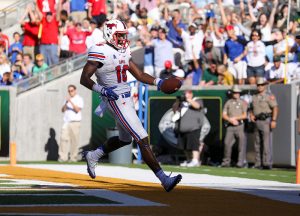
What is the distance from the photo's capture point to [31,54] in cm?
2814

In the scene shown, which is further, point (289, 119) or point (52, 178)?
point (289, 119)

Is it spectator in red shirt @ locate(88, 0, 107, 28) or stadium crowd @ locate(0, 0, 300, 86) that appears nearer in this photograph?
stadium crowd @ locate(0, 0, 300, 86)

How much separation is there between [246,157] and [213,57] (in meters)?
3.15

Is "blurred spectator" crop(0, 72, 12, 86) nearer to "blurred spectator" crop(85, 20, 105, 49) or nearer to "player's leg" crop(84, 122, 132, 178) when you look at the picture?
"blurred spectator" crop(85, 20, 105, 49)

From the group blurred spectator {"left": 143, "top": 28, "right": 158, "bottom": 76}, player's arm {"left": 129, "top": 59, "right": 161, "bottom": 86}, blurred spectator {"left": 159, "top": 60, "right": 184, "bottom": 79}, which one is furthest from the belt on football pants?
blurred spectator {"left": 143, "top": 28, "right": 158, "bottom": 76}

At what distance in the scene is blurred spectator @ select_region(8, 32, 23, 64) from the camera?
27.7 m

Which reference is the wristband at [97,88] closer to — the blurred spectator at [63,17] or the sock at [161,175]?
the sock at [161,175]

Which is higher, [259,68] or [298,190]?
[259,68]

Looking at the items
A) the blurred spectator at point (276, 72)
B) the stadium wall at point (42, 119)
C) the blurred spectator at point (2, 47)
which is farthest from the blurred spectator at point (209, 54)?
the blurred spectator at point (2, 47)

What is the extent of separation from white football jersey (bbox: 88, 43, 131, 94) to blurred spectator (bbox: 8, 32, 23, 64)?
13780 millimetres

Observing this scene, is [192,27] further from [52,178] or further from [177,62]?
[52,178]

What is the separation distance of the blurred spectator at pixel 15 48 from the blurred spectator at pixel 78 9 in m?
2.01

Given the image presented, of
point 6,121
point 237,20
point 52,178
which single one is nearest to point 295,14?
point 237,20

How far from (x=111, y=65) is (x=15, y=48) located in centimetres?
1425
